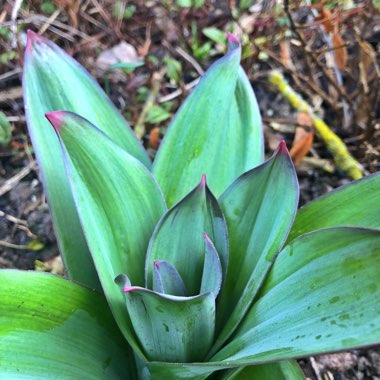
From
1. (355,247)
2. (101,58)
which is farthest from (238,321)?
(101,58)

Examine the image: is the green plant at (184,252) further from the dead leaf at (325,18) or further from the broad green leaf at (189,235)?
the dead leaf at (325,18)

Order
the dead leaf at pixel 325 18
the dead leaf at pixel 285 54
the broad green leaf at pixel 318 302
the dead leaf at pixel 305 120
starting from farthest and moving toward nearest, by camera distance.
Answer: the dead leaf at pixel 285 54, the dead leaf at pixel 305 120, the dead leaf at pixel 325 18, the broad green leaf at pixel 318 302

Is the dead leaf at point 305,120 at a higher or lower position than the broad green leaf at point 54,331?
lower

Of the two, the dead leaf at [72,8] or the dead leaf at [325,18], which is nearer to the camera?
the dead leaf at [325,18]

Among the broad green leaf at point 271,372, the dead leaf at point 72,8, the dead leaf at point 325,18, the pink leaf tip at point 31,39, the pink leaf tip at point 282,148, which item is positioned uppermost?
the dead leaf at point 72,8

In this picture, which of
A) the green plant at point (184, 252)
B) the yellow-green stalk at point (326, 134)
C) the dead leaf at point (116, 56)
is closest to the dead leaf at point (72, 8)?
the dead leaf at point (116, 56)

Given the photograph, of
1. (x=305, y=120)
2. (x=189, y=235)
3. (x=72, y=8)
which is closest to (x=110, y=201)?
(x=189, y=235)
